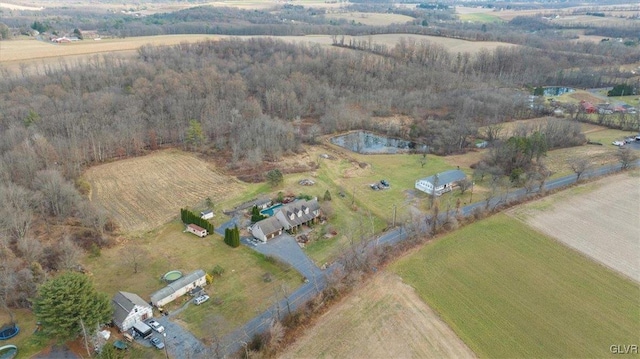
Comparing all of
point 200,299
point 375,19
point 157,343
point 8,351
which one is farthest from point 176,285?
point 375,19

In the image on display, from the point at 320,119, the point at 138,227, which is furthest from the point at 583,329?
the point at 320,119

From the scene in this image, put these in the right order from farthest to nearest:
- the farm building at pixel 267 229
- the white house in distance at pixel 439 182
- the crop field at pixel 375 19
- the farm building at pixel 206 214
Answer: the crop field at pixel 375 19 < the white house in distance at pixel 439 182 < the farm building at pixel 206 214 < the farm building at pixel 267 229

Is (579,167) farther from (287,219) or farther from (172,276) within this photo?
(172,276)

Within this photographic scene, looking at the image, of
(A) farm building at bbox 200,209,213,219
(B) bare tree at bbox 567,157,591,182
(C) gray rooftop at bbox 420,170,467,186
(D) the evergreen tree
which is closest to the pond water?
(B) bare tree at bbox 567,157,591,182

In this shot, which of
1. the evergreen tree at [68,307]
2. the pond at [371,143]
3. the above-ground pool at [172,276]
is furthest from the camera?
the pond at [371,143]

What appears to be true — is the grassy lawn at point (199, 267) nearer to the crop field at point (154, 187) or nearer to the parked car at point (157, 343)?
the parked car at point (157, 343)

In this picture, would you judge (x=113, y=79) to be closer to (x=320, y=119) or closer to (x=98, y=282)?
(x=320, y=119)

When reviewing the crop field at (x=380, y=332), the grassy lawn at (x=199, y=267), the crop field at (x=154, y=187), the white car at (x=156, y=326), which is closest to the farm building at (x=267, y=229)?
the grassy lawn at (x=199, y=267)
